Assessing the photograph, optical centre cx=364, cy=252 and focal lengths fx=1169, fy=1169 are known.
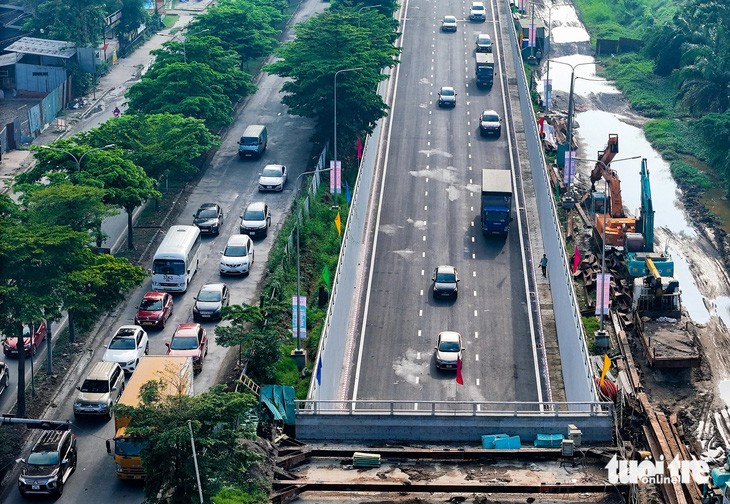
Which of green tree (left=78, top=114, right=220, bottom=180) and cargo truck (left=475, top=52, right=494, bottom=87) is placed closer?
green tree (left=78, top=114, right=220, bottom=180)

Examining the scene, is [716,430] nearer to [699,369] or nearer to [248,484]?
[699,369]

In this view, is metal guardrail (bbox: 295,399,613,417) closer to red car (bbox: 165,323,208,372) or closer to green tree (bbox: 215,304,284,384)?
green tree (bbox: 215,304,284,384)

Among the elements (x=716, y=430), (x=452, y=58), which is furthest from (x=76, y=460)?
(x=452, y=58)

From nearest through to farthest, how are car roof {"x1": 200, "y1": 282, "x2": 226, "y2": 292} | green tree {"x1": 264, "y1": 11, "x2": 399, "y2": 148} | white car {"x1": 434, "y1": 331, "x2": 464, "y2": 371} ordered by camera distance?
white car {"x1": 434, "y1": 331, "x2": 464, "y2": 371}, car roof {"x1": 200, "y1": 282, "x2": 226, "y2": 292}, green tree {"x1": 264, "y1": 11, "x2": 399, "y2": 148}

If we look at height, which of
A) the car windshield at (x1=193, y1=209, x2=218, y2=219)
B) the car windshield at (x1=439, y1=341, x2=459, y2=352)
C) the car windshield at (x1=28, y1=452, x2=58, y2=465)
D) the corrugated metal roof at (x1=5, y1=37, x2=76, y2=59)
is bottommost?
the corrugated metal roof at (x1=5, y1=37, x2=76, y2=59)

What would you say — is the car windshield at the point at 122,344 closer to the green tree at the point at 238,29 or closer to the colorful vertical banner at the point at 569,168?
the colorful vertical banner at the point at 569,168

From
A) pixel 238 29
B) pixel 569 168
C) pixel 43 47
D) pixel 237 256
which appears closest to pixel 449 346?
pixel 237 256

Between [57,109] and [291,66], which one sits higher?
[291,66]

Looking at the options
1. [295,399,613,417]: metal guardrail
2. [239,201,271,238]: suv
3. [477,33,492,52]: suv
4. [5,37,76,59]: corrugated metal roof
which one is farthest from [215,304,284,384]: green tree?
[477,33,492,52]: suv
